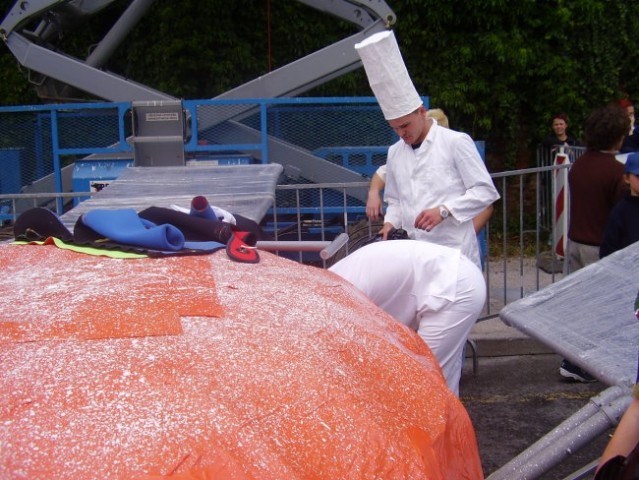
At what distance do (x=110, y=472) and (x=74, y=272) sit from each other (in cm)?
75

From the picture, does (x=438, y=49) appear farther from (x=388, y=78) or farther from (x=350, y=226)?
(x=388, y=78)

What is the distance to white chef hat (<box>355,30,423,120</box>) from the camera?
163 inches

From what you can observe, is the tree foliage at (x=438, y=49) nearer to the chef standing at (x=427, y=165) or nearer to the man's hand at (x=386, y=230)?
the chef standing at (x=427, y=165)

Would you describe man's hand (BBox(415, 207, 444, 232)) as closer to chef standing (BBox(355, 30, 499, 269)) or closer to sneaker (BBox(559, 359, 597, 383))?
chef standing (BBox(355, 30, 499, 269))

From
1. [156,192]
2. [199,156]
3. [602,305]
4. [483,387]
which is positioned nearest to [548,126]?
[199,156]

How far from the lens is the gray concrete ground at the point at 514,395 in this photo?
15.1ft

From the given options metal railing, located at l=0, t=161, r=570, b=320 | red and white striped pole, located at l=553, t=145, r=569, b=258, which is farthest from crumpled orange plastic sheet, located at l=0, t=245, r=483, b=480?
red and white striped pole, located at l=553, t=145, r=569, b=258

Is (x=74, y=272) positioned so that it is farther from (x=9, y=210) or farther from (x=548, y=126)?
(x=548, y=126)

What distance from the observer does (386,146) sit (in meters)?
7.89

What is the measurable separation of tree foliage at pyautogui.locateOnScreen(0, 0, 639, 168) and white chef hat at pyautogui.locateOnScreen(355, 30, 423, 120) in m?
6.63

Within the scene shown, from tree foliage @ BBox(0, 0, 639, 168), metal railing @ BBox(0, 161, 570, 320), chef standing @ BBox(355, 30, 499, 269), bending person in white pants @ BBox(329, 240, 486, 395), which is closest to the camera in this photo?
bending person in white pants @ BBox(329, 240, 486, 395)

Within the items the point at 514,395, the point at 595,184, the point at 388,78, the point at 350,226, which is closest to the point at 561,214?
the point at 350,226

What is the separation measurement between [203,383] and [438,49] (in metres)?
10.2

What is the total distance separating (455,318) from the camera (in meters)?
3.10
